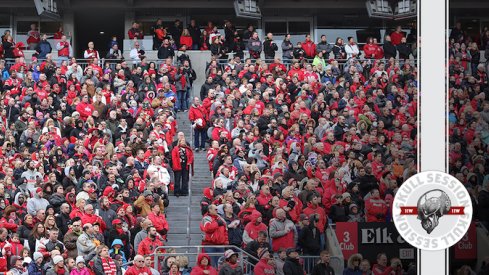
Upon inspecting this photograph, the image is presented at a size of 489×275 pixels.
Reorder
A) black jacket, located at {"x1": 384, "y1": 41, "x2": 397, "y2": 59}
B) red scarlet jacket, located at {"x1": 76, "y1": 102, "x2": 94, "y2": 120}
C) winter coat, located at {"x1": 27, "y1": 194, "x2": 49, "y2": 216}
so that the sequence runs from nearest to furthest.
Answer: winter coat, located at {"x1": 27, "y1": 194, "x2": 49, "y2": 216}, red scarlet jacket, located at {"x1": 76, "y1": 102, "x2": 94, "y2": 120}, black jacket, located at {"x1": 384, "y1": 41, "x2": 397, "y2": 59}

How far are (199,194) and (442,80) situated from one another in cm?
1335

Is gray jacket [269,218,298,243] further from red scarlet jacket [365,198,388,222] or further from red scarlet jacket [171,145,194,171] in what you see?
red scarlet jacket [171,145,194,171]

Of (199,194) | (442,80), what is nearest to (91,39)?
(199,194)

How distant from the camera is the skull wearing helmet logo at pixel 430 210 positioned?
3.06 meters

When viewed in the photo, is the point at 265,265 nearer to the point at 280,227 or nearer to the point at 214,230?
the point at 280,227

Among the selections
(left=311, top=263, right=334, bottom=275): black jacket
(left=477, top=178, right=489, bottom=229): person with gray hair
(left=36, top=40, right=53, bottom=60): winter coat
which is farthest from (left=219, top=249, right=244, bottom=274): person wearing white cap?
(left=36, top=40, right=53, bottom=60): winter coat

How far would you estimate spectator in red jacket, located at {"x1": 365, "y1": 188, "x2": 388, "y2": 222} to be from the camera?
504 inches

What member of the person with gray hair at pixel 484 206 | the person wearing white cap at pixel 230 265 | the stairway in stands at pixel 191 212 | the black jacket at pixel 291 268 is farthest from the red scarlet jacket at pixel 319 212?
the stairway in stands at pixel 191 212

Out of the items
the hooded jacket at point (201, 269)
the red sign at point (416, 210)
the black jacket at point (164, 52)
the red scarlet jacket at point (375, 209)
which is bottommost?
the hooded jacket at point (201, 269)

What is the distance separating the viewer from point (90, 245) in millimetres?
11727

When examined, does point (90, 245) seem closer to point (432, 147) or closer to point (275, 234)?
point (275, 234)

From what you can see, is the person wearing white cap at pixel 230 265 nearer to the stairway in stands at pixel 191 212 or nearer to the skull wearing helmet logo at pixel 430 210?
the stairway in stands at pixel 191 212
